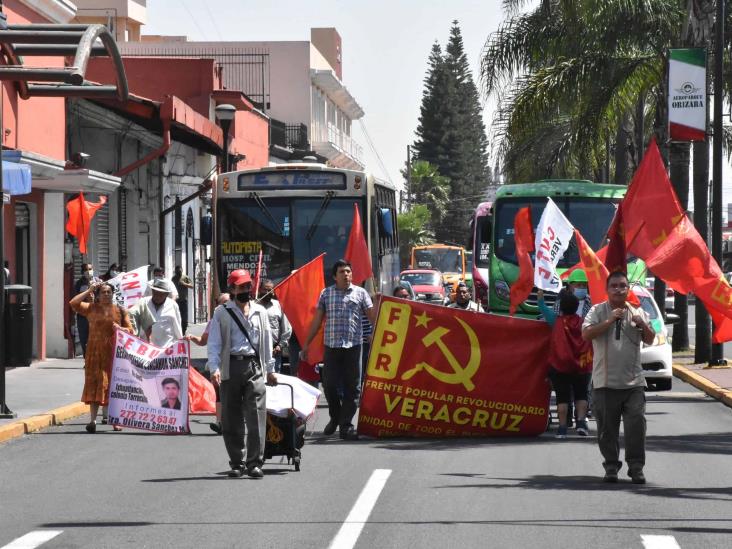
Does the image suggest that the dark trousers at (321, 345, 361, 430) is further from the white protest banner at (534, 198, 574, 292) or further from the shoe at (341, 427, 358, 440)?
the white protest banner at (534, 198, 574, 292)

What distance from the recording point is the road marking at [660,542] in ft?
27.7

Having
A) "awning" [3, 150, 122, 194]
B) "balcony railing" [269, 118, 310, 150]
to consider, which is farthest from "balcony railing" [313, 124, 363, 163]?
"awning" [3, 150, 122, 194]

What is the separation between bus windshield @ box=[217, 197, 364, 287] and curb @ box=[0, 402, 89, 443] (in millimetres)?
5121

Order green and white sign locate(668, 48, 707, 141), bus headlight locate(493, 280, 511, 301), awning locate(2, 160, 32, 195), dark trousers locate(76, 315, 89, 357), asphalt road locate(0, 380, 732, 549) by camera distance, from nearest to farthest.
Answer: asphalt road locate(0, 380, 732, 549), awning locate(2, 160, 32, 195), dark trousers locate(76, 315, 89, 357), green and white sign locate(668, 48, 707, 141), bus headlight locate(493, 280, 511, 301)

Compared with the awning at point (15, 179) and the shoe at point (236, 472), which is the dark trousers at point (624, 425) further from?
the awning at point (15, 179)

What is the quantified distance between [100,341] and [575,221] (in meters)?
11.1

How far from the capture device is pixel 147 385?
51.2 ft

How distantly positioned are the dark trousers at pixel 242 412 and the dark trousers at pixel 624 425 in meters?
2.79

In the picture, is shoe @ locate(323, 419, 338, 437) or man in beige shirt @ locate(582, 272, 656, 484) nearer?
man in beige shirt @ locate(582, 272, 656, 484)

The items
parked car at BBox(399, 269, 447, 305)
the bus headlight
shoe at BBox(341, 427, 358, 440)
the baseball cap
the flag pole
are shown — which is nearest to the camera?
the baseball cap

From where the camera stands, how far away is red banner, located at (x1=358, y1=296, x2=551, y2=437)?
14727mm

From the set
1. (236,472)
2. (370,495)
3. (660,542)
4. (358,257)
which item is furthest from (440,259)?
(660,542)

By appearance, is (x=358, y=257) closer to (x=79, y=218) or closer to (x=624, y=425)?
(x=79, y=218)

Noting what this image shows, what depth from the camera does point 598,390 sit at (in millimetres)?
11531
